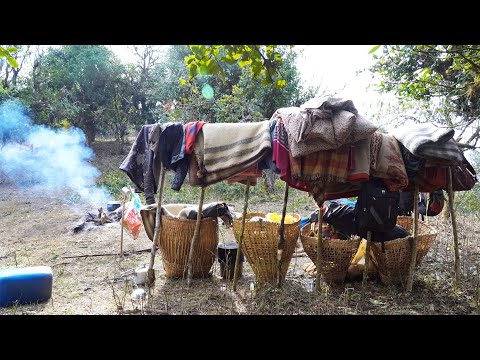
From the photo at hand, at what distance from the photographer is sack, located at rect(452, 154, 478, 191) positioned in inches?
154

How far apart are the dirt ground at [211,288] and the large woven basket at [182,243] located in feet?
0.54

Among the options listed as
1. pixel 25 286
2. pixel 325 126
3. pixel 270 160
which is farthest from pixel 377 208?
pixel 25 286

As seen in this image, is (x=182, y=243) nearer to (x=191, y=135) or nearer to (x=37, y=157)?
(x=191, y=135)

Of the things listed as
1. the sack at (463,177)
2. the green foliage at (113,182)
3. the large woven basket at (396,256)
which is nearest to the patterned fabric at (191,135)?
the large woven basket at (396,256)

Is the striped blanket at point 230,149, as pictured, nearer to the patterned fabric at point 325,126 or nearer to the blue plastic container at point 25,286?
the patterned fabric at point 325,126

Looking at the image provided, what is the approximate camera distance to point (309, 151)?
3.26m

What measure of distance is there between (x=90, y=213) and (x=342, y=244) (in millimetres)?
6144

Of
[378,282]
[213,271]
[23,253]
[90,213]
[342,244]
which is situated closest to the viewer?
[342,244]

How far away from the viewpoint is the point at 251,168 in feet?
12.1

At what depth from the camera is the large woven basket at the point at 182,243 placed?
170 inches

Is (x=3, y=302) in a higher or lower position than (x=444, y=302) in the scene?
lower

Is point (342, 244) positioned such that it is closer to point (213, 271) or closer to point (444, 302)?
point (444, 302)

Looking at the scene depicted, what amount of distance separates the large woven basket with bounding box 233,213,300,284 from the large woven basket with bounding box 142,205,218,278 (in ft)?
1.81

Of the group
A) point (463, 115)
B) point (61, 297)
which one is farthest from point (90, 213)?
point (463, 115)
